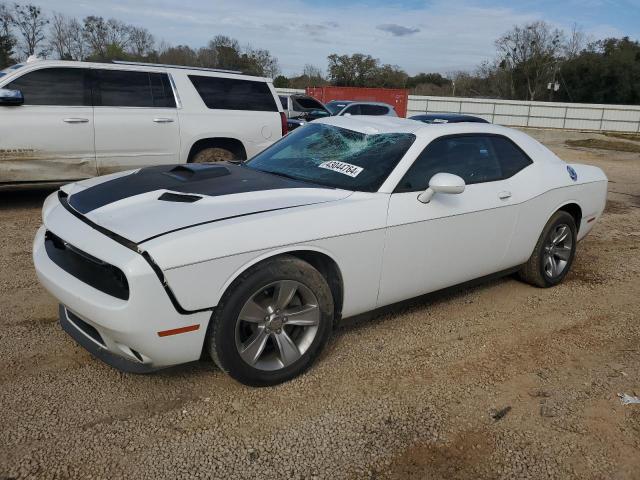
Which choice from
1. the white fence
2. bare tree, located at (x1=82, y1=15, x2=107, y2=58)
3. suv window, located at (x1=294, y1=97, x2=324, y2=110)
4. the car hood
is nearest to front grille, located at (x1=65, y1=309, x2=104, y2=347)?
the car hood

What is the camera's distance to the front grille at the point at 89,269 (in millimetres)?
2619

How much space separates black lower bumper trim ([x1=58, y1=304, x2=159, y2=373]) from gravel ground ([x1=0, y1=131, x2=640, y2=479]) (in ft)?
0.82

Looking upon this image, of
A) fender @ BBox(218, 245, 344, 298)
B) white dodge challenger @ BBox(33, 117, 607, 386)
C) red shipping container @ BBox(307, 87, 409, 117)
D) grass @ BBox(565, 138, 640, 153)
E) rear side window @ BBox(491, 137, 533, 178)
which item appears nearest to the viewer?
white dodge challenger @ BBox(33, 117, 607, 386)

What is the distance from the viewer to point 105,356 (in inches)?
114

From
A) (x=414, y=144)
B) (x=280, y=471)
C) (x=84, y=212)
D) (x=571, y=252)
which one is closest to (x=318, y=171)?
(x=414, y=144)

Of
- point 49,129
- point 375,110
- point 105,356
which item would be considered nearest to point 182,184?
point 105,356

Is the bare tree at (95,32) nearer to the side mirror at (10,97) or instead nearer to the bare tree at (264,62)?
the bare tree at (264,62)

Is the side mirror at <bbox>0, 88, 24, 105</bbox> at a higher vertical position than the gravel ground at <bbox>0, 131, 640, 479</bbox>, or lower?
higher

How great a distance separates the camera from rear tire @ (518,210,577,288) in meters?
4.77

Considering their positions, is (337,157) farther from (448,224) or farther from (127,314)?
(127,314)

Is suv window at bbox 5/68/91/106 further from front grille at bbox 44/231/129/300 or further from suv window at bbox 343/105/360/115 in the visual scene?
suv window at bbox 343/105/360/115

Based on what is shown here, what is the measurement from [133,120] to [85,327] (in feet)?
15.5

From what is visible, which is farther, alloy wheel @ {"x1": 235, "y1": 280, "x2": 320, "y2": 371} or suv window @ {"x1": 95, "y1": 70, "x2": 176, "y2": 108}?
suv window @ {"x1": 95, "y1": 70, "x2": 176, "y2": 108}

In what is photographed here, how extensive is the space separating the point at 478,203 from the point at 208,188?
196 cm
